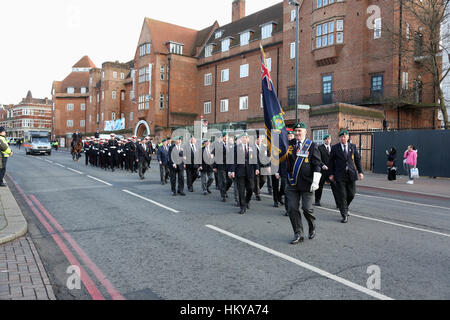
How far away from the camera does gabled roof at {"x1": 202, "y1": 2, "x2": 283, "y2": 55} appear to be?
125 feet

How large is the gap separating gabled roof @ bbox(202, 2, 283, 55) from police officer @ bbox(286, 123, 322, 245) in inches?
1283

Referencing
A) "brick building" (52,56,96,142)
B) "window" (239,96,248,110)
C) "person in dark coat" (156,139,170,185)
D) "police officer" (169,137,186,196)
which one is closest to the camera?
"police officer" (169,137,186,196)

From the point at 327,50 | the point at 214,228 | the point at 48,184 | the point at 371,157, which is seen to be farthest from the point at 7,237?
the point at 327,50

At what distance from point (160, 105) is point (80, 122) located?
42.2m

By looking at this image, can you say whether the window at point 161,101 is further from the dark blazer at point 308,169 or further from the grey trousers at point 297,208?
the grey trousers at point 297,208

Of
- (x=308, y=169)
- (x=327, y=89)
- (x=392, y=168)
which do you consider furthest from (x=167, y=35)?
(x=308, y=169)

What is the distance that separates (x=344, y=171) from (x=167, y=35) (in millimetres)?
43586

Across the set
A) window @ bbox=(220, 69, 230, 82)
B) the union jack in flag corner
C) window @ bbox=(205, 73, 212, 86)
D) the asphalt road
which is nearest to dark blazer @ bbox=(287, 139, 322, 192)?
the union jack in flag corner

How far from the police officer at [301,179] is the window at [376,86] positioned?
2347 centimetres

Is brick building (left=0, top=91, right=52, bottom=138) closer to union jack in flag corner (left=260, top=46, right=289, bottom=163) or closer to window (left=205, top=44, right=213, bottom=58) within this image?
window (left=205, top=44, right=213, bottom=58)

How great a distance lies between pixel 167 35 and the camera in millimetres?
47031

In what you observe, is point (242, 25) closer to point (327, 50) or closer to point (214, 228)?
point (327, 50)

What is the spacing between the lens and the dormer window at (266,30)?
37.2 meters

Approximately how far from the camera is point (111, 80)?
210ft
